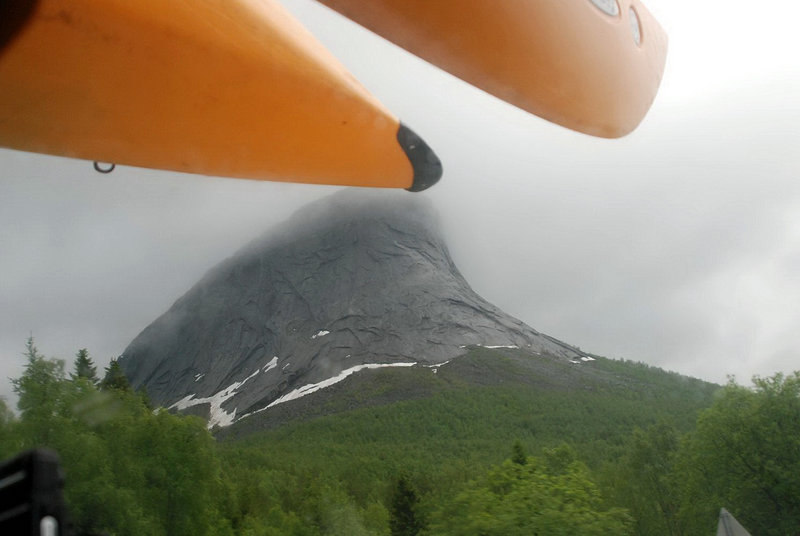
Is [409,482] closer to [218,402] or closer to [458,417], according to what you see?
[458,417]

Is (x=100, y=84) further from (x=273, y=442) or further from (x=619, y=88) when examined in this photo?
(x=273, y=442)

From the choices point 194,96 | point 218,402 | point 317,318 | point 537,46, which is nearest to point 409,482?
point 537,46

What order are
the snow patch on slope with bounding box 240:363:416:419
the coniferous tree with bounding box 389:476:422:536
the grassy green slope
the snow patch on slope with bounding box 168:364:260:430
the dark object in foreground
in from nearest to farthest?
the dark object in foreground, the coniferous tree with bounding box 389:476:422:536, the grassy green slope, the snow patch on slope with bounding box 168:364:260:430, the snow patch on slope with bounding box 240:363:416:419

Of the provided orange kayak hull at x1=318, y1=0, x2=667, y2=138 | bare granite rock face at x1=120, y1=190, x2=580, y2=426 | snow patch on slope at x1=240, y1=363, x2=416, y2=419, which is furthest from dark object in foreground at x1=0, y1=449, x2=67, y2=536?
bare granite rock face at x1=120, y1=190, x2=580, y2=426

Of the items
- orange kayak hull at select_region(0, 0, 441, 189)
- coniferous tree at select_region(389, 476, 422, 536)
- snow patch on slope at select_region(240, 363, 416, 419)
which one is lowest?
coniferous tree at select_region(389, 476, 422, 536)

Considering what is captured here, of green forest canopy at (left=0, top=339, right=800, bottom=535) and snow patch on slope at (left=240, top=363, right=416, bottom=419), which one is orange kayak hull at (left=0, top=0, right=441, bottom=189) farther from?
snow patch on slope at (left=240, top=363, right=416, bottom=419)

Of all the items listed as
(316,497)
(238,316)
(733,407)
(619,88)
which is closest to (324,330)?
(238,316)
